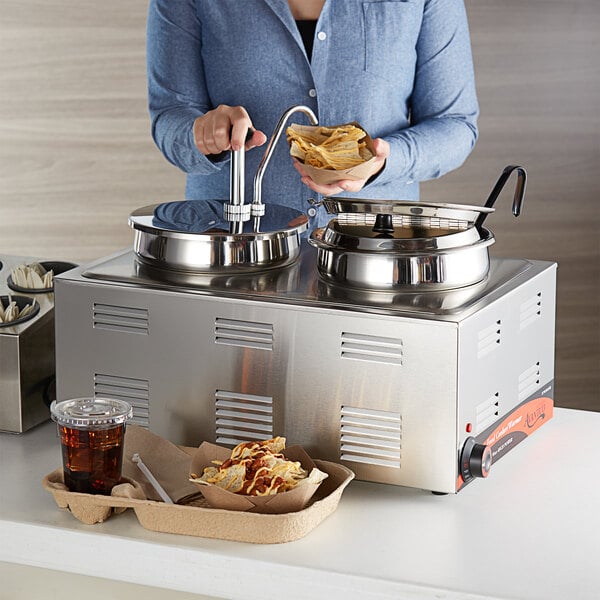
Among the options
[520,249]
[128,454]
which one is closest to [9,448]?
[128,454]

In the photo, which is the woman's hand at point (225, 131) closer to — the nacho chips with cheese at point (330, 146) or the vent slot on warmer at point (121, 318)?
the nacho chips with cheese at point (330, 146)

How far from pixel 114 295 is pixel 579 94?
2.05 meters

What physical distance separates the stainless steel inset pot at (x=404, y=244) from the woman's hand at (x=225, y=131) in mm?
162

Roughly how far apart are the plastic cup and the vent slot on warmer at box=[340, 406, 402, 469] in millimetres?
260

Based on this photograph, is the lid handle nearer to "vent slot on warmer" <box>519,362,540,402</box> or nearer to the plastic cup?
"vent slot on warmer" <box>519,362,540,402</box>

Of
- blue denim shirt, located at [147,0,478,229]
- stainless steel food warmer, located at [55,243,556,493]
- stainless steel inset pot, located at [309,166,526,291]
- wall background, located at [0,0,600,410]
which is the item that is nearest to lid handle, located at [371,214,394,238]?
stainless steel inset pot, located at [309,166,526,291]

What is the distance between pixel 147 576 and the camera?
3.62ft

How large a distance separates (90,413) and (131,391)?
187mm

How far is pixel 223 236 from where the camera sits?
1330 millimetres

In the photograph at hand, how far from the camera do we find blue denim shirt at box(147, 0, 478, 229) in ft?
6.30

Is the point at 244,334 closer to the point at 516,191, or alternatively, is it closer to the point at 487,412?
the point at 487,412

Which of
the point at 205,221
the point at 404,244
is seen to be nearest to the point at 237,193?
the point at 205,221

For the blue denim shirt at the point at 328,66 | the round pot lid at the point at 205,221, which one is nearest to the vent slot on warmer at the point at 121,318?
the round pot lid at the point at 205,221

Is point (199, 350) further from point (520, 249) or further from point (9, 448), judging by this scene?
point (520, 249)
